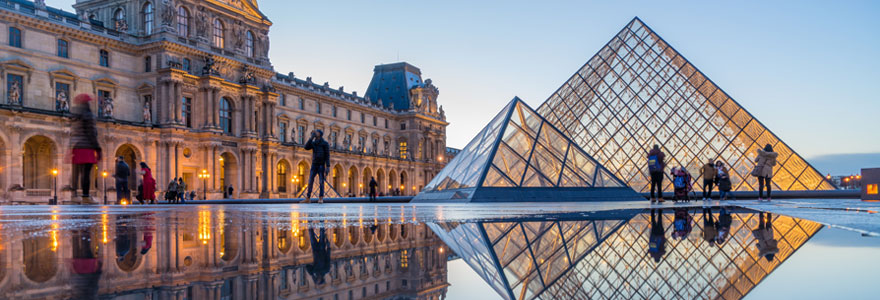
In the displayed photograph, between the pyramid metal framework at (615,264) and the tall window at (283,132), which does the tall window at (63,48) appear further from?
the pyramid metal framework at (615,264)

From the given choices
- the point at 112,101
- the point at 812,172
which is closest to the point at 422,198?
the point at 812,172

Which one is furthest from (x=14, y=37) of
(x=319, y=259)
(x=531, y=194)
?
(x=319, y=259)

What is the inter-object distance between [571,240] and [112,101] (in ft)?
117

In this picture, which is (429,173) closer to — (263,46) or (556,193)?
(263,46)

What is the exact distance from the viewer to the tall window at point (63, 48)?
32531mm

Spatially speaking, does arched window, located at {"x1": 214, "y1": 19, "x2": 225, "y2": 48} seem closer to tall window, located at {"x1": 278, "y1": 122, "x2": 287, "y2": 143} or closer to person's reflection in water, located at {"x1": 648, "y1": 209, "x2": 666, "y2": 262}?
tall window, located at {"x1": 278, "y1": 122, "x2": 287, "y2": 143}

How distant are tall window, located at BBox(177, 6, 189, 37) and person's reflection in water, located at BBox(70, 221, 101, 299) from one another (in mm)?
36553

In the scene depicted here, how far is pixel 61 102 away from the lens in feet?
105

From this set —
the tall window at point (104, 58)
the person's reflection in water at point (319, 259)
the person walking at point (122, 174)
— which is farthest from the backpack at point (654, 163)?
the tall window at point (104, 58)

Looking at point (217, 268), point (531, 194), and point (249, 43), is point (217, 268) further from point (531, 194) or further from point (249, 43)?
point (249, 43)

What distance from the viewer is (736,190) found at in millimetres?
26812

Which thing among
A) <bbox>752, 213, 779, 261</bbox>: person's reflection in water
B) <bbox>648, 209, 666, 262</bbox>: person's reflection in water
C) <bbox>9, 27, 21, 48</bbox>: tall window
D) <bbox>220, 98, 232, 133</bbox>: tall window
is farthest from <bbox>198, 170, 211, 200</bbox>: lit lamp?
<bbox>752, 213, 779, 261</bbox>: person's reflection in water

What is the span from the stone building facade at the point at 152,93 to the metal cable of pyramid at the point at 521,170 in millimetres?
16722

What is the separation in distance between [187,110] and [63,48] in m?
6.82
